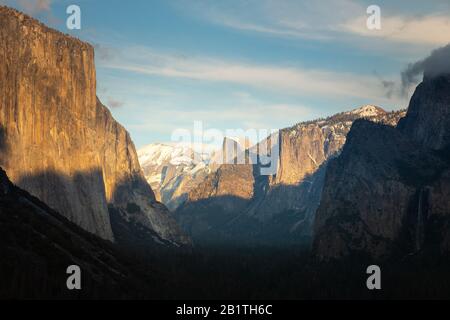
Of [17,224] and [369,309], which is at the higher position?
[17,224]

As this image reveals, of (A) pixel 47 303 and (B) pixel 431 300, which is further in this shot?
(B) pixel 431 300

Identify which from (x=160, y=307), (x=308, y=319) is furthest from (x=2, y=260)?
(x=308, y=319)

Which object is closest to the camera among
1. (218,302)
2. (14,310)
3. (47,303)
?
(14,310)

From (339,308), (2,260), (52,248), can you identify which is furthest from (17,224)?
(339,308)

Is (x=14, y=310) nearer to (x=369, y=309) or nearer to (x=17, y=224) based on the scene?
(x=17, y=224)

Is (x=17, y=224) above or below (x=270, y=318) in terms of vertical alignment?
above

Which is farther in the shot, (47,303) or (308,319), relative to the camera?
(308,319)

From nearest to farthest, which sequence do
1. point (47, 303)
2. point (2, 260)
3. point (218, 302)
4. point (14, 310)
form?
point (14, 310) < point (47, 303) < point (2, 260) < point (218, 302)

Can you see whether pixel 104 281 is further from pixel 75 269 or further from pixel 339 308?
pixel 339 308
